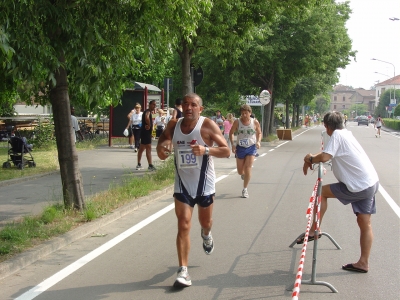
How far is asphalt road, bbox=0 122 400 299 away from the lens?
5441 mm

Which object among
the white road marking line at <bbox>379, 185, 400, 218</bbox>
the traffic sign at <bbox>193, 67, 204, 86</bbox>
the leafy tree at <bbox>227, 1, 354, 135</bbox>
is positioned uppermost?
the leafy tree at <bbox>227, 1, 354, 135</bbox>

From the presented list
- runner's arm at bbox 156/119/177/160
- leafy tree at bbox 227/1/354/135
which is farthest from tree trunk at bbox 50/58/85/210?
leafy tree at bbox 227/1/354/135

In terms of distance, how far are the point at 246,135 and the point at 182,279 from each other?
6.41 meters

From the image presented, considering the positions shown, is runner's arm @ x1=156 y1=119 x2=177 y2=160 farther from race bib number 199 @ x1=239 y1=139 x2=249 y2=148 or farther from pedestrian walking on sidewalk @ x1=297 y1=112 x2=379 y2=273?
race bib number 199 @ x1=239 y1=139 x2=249 y2=148

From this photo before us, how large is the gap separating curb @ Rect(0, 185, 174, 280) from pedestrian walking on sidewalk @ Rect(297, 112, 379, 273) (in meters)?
3.24

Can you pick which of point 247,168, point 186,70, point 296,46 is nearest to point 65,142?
point 247,168

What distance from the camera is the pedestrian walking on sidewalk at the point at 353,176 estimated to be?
6027 mm

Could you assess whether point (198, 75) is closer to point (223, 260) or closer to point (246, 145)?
point (246, 145)

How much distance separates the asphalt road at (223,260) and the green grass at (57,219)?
311 millimetres

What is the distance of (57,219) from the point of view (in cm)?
805

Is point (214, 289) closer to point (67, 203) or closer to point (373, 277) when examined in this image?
point (373, 277)

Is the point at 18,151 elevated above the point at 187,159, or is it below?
below

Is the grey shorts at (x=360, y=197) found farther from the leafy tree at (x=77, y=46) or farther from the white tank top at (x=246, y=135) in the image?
the white tank top at (x=246, y=135)

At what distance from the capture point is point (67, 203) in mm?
8539
